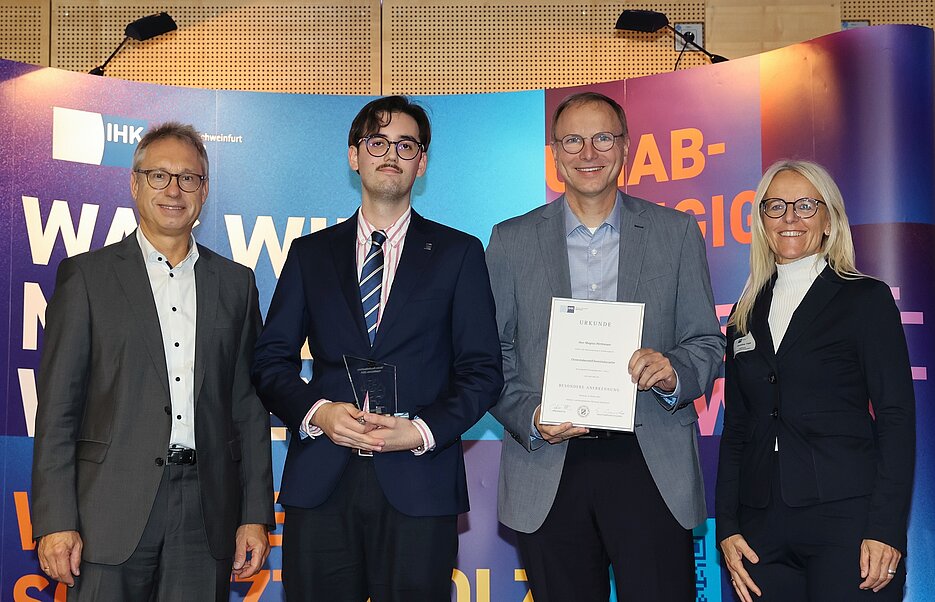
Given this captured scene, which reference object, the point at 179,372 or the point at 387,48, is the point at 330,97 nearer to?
the point at 387,48

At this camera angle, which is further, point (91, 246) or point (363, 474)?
point (91, 246)

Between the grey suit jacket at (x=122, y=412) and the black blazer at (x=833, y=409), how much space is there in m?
1.66

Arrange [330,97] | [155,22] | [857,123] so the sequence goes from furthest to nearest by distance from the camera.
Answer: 1. [155,22]
2. [330,97]
3. [857,123]

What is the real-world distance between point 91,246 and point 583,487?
11.0ft

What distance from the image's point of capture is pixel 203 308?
3.12 meters

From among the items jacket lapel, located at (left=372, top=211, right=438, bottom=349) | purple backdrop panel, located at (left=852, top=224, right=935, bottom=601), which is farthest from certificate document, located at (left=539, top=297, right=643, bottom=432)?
purple backdrop panel, located at (left=852, top=224, right=935, bottom=601)

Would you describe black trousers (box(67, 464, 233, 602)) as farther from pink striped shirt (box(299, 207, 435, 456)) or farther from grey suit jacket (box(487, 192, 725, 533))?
grey suit jacket (box(487, 192, 725, 533))

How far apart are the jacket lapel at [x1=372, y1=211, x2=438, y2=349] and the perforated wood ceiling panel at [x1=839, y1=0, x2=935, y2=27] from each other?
4.41 m

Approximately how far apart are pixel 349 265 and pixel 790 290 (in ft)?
4.79

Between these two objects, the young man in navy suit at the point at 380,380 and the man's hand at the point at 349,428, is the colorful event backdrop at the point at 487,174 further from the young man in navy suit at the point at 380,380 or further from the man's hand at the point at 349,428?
the man's hand at the point at 349,428

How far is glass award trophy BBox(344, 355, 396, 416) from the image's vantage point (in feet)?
8.78

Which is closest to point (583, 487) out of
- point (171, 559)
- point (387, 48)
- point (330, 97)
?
point (171, 559)

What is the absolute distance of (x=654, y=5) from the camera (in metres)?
6.23

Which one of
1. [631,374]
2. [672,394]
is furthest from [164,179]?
[672,394]
